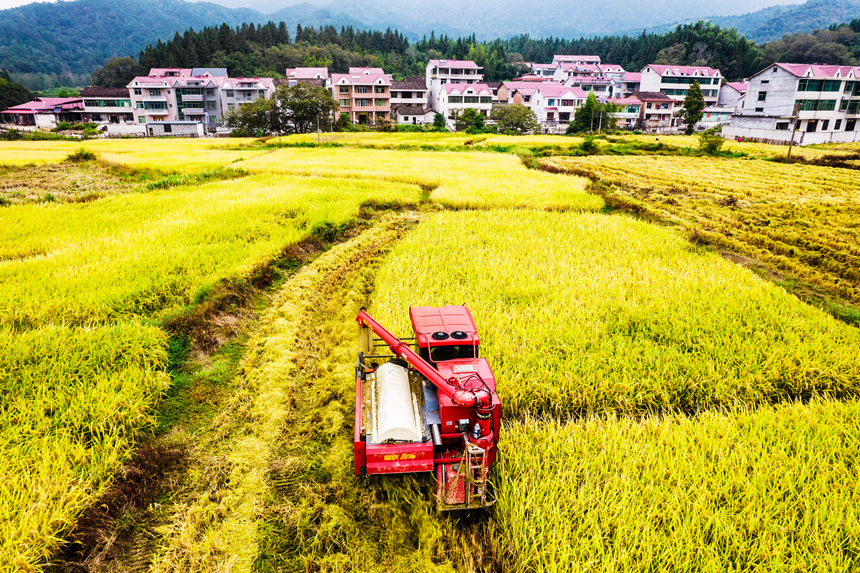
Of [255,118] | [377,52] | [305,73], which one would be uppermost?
[377,52]

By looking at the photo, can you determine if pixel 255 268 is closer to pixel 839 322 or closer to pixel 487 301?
pixel 487 301

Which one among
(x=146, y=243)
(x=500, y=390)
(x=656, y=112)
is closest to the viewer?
(x=500, y=390)

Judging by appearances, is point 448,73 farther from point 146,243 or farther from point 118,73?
point 146,243

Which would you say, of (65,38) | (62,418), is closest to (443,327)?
(62,418)

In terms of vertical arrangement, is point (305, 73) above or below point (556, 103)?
above

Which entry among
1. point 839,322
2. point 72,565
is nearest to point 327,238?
point 72,565

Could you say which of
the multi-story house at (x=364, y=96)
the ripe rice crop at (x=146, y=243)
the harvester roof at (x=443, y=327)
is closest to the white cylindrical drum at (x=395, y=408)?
the harvester roof at (x=443, y=327)
